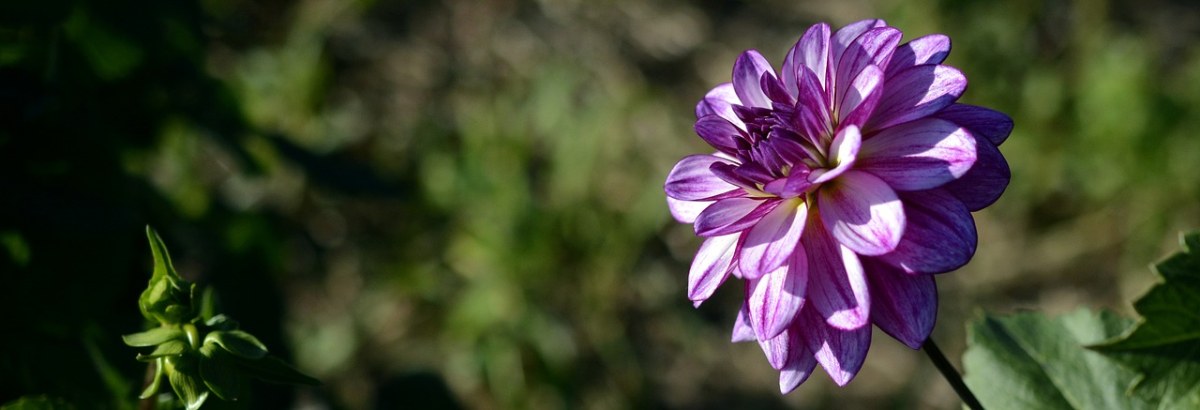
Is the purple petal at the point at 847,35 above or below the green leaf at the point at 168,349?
above

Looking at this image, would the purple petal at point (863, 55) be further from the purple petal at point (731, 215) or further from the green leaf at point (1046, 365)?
the green leaf at point (1046, 365)

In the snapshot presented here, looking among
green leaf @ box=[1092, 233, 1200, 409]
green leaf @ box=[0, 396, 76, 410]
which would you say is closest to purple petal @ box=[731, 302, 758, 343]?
green leaf @ box=[1092, 233, 1200, 409]

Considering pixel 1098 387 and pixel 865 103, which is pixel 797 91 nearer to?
pixel 865 103

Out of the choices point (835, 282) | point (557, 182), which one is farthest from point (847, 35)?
point (557, 182)

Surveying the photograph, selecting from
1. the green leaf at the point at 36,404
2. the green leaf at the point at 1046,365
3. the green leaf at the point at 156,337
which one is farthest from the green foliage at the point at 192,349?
the green leaf at the point at 1046,365

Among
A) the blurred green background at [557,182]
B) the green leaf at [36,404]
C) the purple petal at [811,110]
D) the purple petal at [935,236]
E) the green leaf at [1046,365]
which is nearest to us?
the purple petal at [935,236]

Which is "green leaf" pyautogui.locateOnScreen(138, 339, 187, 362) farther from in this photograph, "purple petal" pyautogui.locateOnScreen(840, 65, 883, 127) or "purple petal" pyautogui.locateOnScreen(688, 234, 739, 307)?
"purple petal" pyautogui.locateOnScreen(840, 65, 883, 127)

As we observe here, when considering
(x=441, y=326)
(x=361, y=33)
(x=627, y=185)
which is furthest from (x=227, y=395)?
(x=361, y=33)
